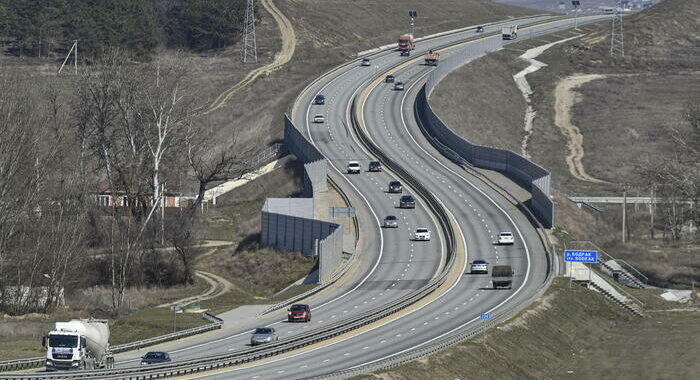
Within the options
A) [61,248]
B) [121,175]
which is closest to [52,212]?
[61,248]

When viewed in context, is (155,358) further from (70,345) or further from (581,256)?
(581,256)

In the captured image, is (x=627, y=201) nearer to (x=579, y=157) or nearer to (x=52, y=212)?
(x=579, y=157)

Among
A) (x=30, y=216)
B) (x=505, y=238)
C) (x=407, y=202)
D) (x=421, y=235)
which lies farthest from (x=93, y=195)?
(x=505, y=238)

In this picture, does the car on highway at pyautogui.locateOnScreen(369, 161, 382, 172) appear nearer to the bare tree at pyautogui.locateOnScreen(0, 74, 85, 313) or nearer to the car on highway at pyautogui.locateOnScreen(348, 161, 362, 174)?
the car on highway at pyautogui.locateOnScreen(348, 161, 362, 174)

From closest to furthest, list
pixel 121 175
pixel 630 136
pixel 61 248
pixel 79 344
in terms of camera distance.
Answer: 1. pixel 79 344
2. pixel 61 248
3. pixel 121 175
4. pixel 630 136

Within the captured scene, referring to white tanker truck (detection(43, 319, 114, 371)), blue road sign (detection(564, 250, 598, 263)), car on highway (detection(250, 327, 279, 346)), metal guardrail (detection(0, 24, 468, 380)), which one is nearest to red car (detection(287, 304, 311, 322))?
metal guardrail (detection(0, 24, 468, 380))

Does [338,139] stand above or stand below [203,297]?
above

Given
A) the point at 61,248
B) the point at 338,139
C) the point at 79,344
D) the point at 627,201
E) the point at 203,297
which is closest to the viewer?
the point at 79,344
